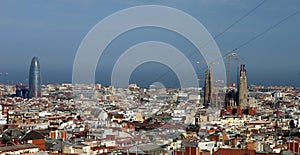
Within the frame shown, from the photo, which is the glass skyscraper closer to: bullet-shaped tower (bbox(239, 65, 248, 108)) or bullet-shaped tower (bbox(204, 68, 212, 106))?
bullet-shaped tower (bbox(204, 68, 212, 106))

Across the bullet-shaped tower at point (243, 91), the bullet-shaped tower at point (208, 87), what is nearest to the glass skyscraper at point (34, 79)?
the bullet-shaped tower at point (208, 87)

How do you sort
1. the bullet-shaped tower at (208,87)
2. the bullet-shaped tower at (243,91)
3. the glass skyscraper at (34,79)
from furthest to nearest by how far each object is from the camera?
the glass skyscraper at (34,79)
the bullet-shaped tower at (243,91)
the bullet-shaped tower at (208,87)

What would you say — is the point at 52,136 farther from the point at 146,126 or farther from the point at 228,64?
the point at 228,64

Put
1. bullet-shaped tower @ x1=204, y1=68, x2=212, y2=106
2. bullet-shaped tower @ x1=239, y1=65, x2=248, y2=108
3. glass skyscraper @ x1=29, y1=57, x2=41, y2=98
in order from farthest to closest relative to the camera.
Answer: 1. glass skyscraper @ x1=29, y1=57, x2=41, y2=98
2. bullet-shaped tower @ x1=239, y1=65, x2=248, y2=108
3. bullet-shaped tower @ x1=204, y1=68, x2=212, y2=106

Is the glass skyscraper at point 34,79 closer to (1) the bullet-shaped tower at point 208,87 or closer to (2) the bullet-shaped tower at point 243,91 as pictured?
(1) the bullet-shaped tower at point 208,87

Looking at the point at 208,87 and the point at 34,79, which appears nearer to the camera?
the point at 208,87

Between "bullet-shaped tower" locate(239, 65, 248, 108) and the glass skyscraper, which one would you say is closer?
"bullet-shaped tower" locate(239, 65, 248, 108)

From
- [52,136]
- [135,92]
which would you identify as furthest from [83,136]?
[135,92]

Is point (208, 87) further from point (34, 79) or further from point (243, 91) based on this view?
point (34, 79)

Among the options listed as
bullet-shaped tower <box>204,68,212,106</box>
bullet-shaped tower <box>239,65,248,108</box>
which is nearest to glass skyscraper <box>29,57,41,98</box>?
bullet-shaped tower <box>204,68,212,106</box>

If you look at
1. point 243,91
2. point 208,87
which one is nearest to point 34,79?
point 208,87
